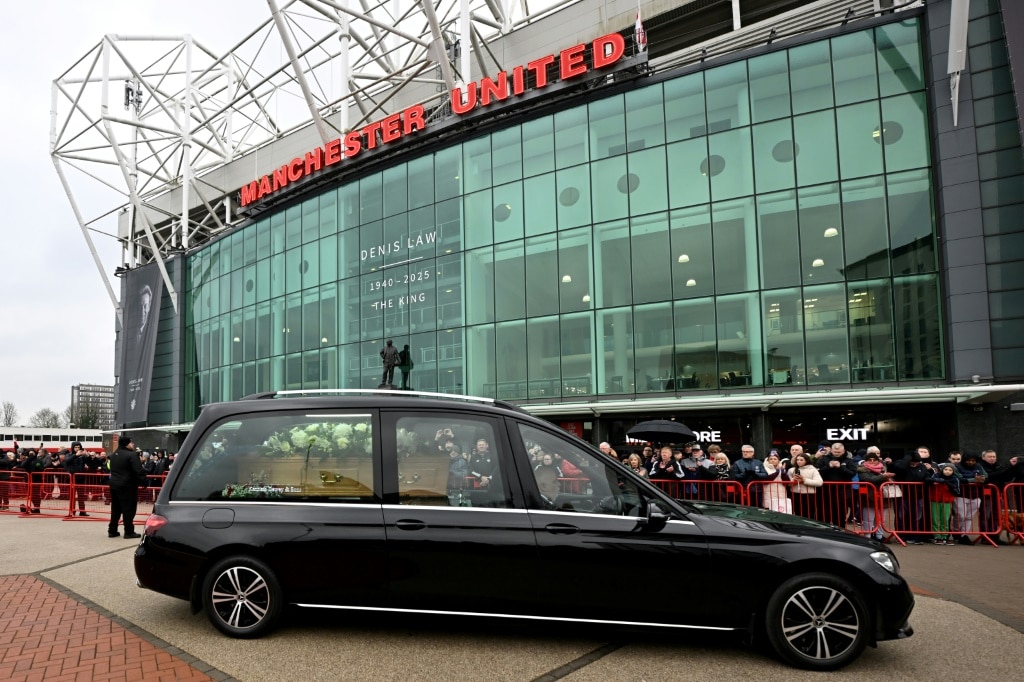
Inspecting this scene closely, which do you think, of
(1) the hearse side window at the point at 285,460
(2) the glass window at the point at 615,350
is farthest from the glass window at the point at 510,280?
(1) the hearse side window at the point at 285,460

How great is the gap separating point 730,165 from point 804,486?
483 inches

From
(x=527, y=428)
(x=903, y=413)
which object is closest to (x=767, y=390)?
(x=903, y=413)

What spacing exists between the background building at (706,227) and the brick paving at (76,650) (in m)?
15.7

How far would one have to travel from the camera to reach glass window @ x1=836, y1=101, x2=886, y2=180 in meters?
18.0

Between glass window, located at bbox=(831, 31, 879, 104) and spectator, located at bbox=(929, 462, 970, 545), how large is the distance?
12.3m

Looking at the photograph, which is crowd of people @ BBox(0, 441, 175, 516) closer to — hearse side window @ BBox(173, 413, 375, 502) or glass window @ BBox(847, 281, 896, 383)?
hearse side window @ BBox(173, 413, 375, 502)

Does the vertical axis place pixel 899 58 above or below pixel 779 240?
above

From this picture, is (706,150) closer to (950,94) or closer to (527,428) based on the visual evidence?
(950,94)

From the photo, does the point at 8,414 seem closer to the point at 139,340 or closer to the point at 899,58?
the point at 139,340

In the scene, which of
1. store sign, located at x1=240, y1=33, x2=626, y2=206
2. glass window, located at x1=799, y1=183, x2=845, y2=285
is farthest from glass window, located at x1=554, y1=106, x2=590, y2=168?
glass window, located at x1=799, y1=183, x2=845, y2=285

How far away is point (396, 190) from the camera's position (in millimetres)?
26469

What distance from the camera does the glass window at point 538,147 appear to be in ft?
74.5

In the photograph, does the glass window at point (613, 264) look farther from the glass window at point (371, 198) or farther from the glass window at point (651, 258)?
the glass window at point (371, 198)

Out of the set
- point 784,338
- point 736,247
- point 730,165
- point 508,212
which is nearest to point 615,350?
point 736,247
